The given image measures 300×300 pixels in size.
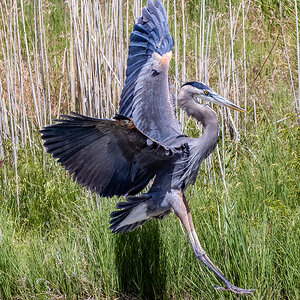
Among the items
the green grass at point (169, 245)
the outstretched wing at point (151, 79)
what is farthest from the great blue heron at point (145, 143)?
the green grass at point (169, 245)

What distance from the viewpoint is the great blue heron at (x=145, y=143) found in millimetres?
3035

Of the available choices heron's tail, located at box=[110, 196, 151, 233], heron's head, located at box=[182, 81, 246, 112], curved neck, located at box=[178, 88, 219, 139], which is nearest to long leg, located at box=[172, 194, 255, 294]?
heron's tail, located at box=[110, 196, 151, 233]

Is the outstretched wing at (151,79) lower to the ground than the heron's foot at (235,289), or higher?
higher

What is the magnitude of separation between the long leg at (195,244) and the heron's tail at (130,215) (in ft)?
0.59

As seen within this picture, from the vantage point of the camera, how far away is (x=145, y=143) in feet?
10.0

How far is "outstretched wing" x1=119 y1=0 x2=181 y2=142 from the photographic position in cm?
370

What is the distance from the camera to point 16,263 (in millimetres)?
3451

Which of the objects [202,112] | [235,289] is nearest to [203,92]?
[202,112]

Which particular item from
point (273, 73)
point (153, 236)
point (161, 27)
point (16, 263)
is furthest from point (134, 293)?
point (273, 73)

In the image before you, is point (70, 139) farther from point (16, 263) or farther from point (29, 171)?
point (29, 171)

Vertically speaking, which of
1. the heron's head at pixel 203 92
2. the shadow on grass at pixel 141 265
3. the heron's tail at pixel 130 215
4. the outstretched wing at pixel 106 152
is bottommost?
the shadow on grass at pixel 141 265

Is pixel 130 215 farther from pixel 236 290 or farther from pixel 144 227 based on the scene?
pixel 236 290

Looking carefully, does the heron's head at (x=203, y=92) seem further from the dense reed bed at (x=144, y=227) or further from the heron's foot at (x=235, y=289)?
the heron's foot at (x=235, y=289)

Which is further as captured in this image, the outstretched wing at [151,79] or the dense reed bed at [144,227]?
the outstretched wing at [151,79]
